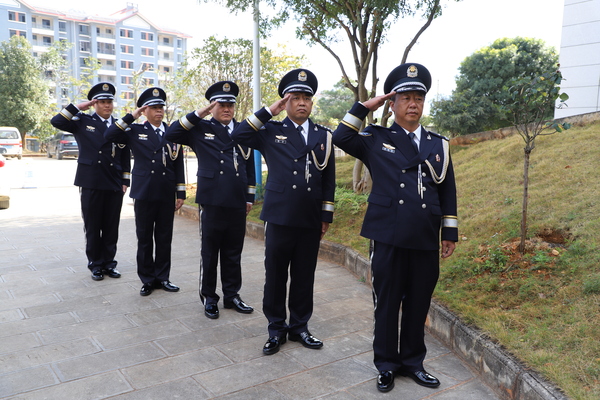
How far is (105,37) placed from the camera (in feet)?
190

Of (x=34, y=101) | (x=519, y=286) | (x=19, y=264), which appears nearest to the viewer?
(x=519, y=286)

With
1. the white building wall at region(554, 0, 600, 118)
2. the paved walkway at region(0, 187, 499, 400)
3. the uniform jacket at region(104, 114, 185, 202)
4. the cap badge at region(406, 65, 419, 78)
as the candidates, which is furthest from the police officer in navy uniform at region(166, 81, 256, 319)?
the white building wall at region(554, 0, 600, 118)

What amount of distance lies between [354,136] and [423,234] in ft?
2.61

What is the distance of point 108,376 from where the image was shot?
11.0 ft

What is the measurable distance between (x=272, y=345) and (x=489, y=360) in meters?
1.54

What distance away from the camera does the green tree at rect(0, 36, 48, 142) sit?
110 feet

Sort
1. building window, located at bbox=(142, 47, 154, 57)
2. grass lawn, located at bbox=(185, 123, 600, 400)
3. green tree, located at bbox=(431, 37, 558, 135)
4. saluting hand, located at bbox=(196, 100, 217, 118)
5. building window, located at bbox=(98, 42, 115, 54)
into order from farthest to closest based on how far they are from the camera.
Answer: building window, located at bbox=(142, 47, 154, 57) < building window, located at bbox=(98, 42, 115, 54) < green tree, located at bbox=(431, 37, 558, 135) < saluting hand, located at bbox=(196, 100, 217, 118) < grass lawn, located at bbox=(185, 123, 600, 400)

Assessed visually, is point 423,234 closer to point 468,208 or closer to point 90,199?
point 468,208

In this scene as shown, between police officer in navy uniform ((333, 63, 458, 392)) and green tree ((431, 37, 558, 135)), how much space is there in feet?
47.3

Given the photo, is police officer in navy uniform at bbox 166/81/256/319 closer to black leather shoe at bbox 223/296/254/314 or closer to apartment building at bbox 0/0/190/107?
black leather shoe at bbox 223/296/254/314

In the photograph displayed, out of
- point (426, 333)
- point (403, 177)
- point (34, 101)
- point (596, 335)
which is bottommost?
point (426, 333)

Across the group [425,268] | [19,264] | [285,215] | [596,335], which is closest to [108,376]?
[285,215]

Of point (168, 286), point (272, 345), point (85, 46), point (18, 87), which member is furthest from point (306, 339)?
point (85, 46)

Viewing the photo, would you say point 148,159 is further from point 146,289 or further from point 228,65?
point 228,65
